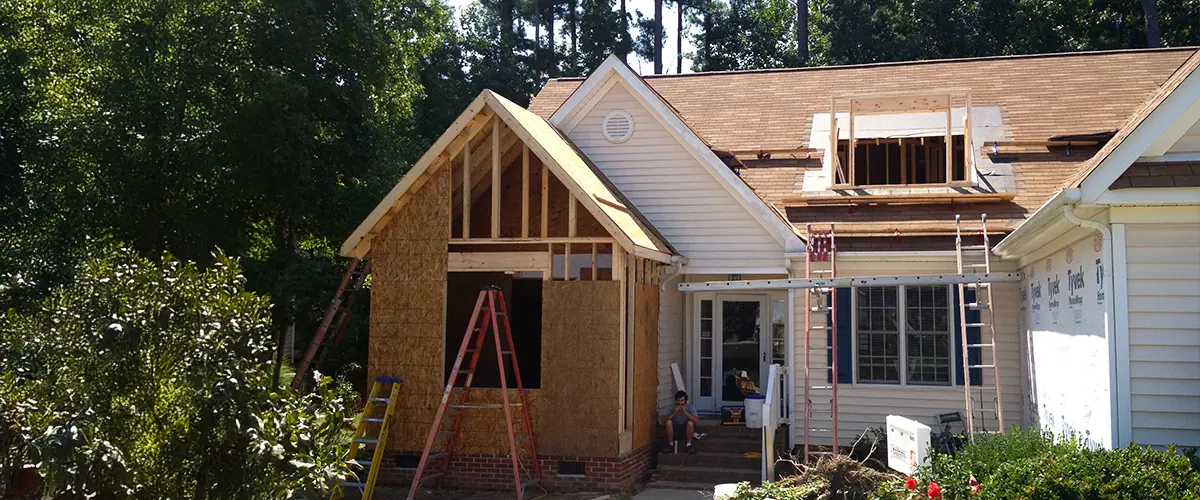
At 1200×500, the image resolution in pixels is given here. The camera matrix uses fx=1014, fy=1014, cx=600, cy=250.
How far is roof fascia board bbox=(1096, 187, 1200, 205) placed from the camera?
8492mm

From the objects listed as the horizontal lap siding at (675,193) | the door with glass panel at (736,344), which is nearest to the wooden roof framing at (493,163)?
the horizontal lap siding at (675,193)

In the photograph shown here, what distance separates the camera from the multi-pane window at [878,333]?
14.5 m

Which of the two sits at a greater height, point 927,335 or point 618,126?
point 618,126

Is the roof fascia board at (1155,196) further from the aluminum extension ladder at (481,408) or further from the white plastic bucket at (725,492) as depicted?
the aluminum extension ladder at (481,408)

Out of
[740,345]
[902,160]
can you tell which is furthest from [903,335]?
[902,160]

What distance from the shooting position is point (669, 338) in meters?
16.0

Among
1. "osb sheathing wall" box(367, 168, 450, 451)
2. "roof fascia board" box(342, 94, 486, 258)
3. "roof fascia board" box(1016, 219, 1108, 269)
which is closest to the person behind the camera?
"roof fascia board" box(1016, 219, 1108, 269)

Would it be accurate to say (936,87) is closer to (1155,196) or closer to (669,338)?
(669,338)

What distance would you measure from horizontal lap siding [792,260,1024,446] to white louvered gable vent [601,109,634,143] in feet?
12.0

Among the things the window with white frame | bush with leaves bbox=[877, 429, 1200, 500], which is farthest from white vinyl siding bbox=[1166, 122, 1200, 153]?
the window with white frame

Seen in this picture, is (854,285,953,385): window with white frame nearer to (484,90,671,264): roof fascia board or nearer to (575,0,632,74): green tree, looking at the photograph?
(484,90,671,264): roof fascia board

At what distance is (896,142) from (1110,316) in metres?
8.22

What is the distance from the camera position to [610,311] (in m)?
13.2

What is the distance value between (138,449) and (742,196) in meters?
9.78
